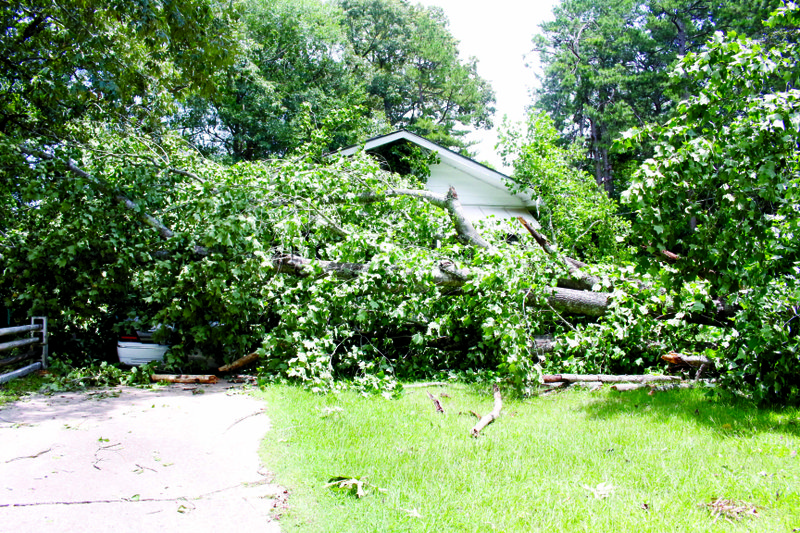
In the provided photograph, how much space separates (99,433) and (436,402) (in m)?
3.00

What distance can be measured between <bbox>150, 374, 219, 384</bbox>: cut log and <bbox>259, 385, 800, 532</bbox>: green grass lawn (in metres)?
2.16

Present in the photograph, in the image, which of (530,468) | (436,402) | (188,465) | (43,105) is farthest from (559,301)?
(43,105)

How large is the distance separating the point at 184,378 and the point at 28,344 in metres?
2.35

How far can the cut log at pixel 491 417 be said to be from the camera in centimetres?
417

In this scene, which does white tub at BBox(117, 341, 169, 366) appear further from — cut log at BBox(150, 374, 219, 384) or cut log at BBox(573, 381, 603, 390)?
cut log at BBox(573, 381, 603, 390)

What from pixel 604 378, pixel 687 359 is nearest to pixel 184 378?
pixel 604 378

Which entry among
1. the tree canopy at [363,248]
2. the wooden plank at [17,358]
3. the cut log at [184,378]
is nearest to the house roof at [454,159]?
the tree canopy at [363,248]

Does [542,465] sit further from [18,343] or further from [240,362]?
[18,343]

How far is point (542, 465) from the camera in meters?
3.38

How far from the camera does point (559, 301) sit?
674 cm

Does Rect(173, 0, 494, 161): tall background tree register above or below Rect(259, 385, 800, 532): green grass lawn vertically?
above

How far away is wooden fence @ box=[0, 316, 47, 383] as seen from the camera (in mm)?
6512

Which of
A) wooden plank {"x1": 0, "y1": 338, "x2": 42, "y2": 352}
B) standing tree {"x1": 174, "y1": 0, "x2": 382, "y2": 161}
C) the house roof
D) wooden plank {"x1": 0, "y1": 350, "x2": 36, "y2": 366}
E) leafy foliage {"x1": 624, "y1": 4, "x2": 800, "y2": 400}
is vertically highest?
standing tree {"x1": 174, "y1": 0, "x2": 382, "y2": 161}

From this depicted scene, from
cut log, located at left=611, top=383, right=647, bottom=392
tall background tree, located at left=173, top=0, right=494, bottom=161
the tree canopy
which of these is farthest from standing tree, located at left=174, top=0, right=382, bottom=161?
cut log, located at left=611, top=383, right=647, bottom=392
